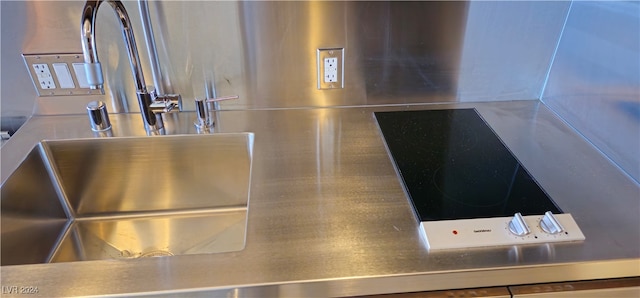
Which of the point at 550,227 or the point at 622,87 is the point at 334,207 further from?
the point at 622,87

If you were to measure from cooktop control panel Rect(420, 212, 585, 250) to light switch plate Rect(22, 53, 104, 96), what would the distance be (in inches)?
35.2

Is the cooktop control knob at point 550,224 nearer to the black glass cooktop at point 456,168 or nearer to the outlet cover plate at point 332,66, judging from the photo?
the black glass cooktop at point 456,168

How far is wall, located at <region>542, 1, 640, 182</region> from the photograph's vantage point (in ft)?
2.81

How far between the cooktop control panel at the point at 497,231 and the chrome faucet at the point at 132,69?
67 cm

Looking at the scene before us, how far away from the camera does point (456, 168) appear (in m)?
0.91

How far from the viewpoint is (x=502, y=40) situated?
1.08 meters

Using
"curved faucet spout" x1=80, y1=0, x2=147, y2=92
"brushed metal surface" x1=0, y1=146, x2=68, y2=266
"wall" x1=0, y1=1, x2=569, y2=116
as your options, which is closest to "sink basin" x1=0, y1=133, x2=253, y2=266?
"brushed metal surface" x1=0, y1=146, x2=68, y2=266

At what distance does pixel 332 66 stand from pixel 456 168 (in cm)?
41

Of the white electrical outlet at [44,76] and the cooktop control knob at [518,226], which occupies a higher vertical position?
the white electrical outlet at [44,76]

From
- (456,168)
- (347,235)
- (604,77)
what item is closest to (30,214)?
(347,235)

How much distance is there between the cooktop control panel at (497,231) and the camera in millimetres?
699

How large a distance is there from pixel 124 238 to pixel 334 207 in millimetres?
579

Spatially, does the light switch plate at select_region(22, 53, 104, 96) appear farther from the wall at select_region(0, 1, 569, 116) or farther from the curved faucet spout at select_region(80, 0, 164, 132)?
the curved faucet spout at select_region(80, 0, 164, 132)

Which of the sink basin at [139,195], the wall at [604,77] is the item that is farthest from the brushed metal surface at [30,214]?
the wall at [604,77]
